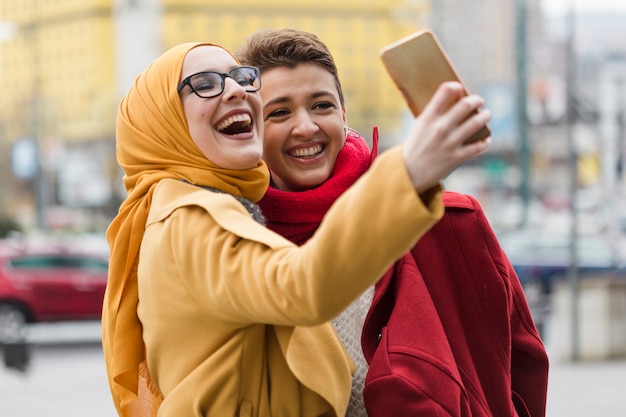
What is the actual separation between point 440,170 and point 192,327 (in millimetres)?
627

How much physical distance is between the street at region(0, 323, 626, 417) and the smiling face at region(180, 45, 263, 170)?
28.2 ft

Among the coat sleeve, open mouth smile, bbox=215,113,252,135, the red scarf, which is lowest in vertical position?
the red scarf

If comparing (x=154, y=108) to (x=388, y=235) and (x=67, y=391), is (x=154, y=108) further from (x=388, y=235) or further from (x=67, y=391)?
(x=67, y=391)

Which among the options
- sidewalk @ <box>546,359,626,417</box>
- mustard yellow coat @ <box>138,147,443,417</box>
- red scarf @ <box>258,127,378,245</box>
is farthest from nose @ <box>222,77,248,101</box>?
sidewalk @ <box>546,359,626,417</box>

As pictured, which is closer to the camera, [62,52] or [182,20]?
[182,20]

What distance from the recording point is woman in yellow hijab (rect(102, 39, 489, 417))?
68.9 inches

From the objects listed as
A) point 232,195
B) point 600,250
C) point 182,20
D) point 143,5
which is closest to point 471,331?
point 232,195

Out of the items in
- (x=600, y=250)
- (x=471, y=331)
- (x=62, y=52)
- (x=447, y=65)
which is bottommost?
(x=62, y=52)

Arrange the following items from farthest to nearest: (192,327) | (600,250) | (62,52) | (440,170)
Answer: (62,52) < (600,250) < (192,327) < (440,170)

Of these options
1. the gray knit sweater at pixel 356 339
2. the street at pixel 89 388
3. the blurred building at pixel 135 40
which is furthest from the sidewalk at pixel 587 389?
the blurred building at pixel 135 40

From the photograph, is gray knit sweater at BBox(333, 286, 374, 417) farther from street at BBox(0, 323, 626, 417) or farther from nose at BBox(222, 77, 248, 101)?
street at BBox(0, 323, 626, 417)

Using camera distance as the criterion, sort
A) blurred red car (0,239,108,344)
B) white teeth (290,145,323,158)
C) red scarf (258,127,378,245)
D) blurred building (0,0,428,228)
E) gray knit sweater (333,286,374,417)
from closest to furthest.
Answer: gray knit sweater (333,286,374,417) < red scarf (258,127,378,245) < white teeth (290,145,323,158) < blurred red car (0,239,108,344) < blurred building (0,0,428,228)

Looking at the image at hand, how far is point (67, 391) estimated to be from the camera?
12.6 m

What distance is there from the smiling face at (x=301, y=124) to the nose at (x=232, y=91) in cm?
34
